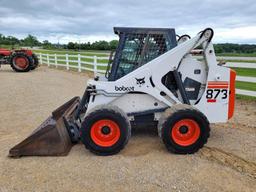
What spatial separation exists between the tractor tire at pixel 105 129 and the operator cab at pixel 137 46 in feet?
2.64

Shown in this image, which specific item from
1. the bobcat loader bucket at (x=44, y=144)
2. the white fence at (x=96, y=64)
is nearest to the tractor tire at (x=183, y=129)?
the bobcat loader bucket at (x=44, y=144)

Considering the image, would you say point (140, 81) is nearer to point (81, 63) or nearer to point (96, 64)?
point (96, 64)

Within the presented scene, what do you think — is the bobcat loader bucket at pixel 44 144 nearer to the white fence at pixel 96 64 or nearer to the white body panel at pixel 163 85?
the white body panel at pixel 163 85

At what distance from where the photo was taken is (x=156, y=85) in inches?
176

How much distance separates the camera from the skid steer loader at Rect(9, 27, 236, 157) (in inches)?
164

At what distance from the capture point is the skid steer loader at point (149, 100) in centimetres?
417

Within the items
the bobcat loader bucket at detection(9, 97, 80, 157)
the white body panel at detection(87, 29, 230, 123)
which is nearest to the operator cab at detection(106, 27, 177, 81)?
the white body panel at detection(87, 29, 230, 123)

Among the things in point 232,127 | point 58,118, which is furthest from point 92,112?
point 232,127

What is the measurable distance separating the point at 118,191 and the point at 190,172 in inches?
40.9

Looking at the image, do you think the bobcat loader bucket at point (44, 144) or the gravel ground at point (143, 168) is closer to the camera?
the gravel ground at point (143, 168)

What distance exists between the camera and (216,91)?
461cm

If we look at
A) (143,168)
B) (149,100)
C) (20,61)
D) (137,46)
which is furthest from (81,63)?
(143,168)

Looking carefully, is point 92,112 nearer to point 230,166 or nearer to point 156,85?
point 156,85

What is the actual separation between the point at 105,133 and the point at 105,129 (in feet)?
0.22
